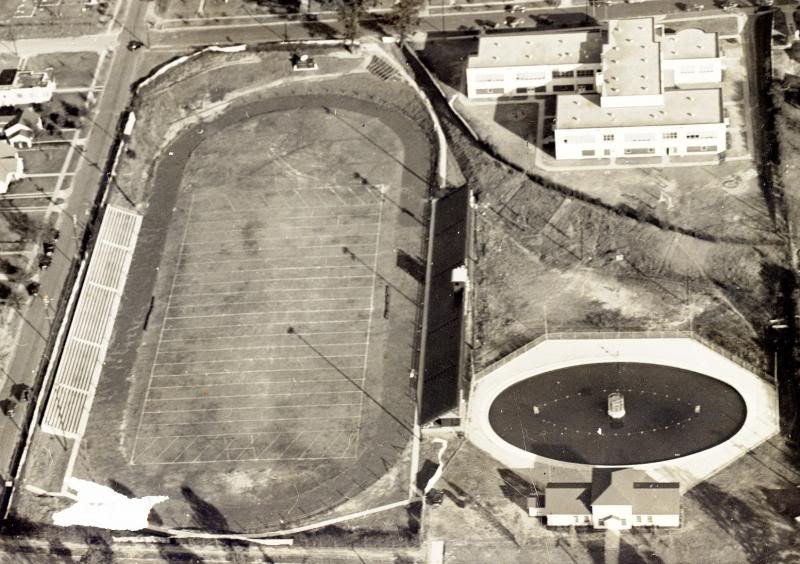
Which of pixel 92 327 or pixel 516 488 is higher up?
pixel 92 327

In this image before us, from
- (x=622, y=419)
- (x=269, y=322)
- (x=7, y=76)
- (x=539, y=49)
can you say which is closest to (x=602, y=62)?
(x=539, y=49)

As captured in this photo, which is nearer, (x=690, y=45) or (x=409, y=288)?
→ (x=409, y=288)

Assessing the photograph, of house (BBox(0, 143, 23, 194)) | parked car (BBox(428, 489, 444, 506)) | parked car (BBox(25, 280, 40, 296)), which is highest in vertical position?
house (BBox(0, 143, 23, 194))

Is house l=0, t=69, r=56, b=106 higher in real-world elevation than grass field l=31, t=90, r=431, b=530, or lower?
higher

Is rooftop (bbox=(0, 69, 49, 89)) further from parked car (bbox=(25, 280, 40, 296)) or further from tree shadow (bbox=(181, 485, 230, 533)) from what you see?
tree shadow (bbox=(181, 485, 230, 533))

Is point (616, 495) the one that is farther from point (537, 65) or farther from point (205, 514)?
point (537, 65)

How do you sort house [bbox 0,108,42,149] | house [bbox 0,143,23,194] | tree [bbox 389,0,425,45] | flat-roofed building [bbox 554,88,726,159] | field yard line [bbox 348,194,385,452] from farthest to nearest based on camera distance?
tree [bbox 389,0,425,45] < house [bbox 0,108,42,149] < house [bbox 0,143,23,194] < flat-roofed building [bbox 554,88,726,159] < field yard line [bbox 348,194,385,452]

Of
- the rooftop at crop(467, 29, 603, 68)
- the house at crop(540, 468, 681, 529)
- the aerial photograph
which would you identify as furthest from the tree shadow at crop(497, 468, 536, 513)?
the rooftop at crop(467, 29, 603, 68)
